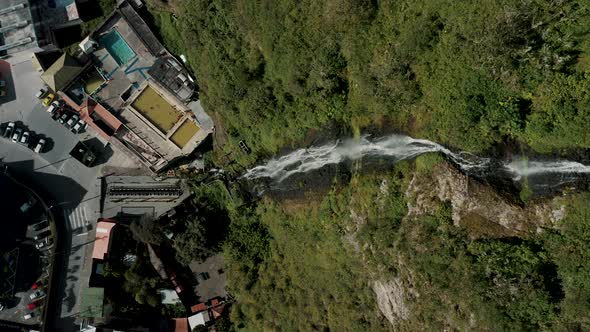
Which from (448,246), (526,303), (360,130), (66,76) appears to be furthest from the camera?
(66,76)

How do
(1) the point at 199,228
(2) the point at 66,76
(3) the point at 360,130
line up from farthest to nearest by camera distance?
1. (2) the point at 66,76
2. (1) the point at 199,228
3. (3) the point at 360,130

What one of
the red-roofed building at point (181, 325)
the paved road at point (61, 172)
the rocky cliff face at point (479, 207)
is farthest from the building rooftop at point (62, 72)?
the rocky cliff face at point (479, 207)

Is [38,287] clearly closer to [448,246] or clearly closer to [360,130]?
[360,130]

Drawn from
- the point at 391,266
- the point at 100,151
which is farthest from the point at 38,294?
the point at 391,266

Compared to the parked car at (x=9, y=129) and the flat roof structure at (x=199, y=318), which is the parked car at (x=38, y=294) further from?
the parked car at (x=9, y=129)

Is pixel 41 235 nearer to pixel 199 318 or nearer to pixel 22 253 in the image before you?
pixel 22 253

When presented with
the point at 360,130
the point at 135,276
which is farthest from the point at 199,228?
the point at 360,130
